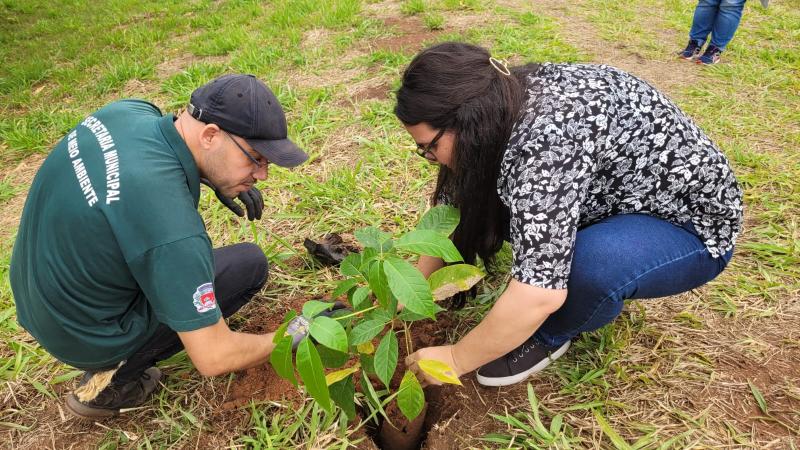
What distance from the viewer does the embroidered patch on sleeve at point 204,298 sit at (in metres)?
1.22

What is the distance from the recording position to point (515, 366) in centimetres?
163

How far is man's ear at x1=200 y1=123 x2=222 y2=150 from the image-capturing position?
1339 millimetres

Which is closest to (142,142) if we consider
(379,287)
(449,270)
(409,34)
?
(379,287)

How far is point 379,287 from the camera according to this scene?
116 cm

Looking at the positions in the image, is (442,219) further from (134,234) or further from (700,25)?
(700,25)

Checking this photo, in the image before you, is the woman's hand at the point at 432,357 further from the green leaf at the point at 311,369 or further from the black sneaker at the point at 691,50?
the black sneaker at the point at 691,50

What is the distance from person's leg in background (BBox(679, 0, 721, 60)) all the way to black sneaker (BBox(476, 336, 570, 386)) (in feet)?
10.6

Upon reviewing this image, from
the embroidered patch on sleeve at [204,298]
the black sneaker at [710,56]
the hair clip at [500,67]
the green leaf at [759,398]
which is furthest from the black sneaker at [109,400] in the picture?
the black sneaker at [710,56]

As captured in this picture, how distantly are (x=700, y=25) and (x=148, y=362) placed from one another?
419 centimetres

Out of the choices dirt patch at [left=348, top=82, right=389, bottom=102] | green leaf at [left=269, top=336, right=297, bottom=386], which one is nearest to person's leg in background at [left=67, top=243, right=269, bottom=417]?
green leaf at [left=269, top=336, right=297, bottom=386]

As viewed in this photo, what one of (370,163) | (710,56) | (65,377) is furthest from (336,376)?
(710,56)

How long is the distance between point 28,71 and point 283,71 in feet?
7.32

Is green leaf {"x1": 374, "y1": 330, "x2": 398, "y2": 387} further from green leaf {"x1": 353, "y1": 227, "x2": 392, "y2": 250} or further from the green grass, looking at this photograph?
the green grass

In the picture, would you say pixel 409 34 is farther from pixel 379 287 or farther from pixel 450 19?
pixel 379 287
